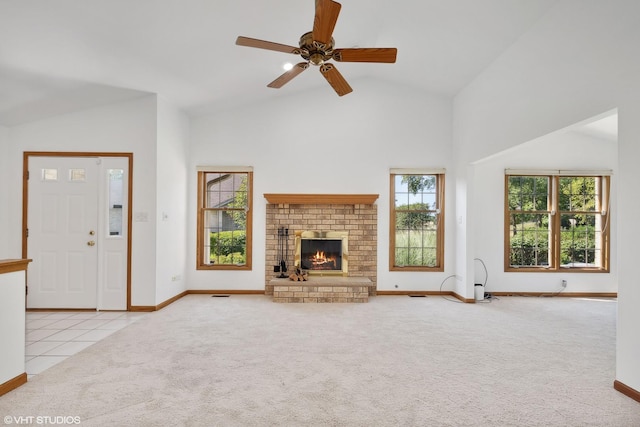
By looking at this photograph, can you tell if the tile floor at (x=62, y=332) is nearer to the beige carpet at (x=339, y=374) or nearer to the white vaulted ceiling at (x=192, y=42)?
the beige carpet at (x=339, y=374)

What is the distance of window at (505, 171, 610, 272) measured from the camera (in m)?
6.41

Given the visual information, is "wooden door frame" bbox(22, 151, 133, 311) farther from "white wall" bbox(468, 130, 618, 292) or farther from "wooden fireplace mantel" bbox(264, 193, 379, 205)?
"white wall" bbox(468, 130, 618, 292)

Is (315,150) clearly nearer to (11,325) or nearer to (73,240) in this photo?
(73,240)

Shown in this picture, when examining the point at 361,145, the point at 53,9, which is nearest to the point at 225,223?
the point at 361,145

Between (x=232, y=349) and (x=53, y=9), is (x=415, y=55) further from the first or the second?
(x=232, y=349)

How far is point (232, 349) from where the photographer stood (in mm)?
3492

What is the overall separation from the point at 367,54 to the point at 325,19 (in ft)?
2.08

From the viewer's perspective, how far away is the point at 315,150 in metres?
6.27

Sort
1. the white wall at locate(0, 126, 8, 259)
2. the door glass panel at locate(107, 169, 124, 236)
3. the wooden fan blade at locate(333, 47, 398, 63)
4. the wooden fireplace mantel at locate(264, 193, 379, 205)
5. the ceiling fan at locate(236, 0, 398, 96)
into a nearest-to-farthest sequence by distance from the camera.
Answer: the ceiling fan at locate(236, 0, 398, 96) → the wooden fan blade at locate(333, 47, 398, 63) → the white wall at locate(0, 126, 8, 259) → the door glass panel at locate(107, 169, 124, 236) → the wooden fireplace mantel at locate(264, 193, 379, 205)

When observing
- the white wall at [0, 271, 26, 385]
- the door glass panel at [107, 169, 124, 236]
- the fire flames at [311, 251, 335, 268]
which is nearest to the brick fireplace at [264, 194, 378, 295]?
the fire flames at [311, 251, 335, 268]

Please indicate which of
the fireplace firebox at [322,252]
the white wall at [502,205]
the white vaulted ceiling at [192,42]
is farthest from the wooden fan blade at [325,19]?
the white wall at [502,205]

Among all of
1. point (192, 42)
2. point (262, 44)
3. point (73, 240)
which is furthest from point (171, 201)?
point (262, 44)

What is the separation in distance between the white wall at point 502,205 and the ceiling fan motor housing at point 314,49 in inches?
168

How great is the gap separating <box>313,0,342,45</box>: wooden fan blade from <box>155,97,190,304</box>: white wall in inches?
127
